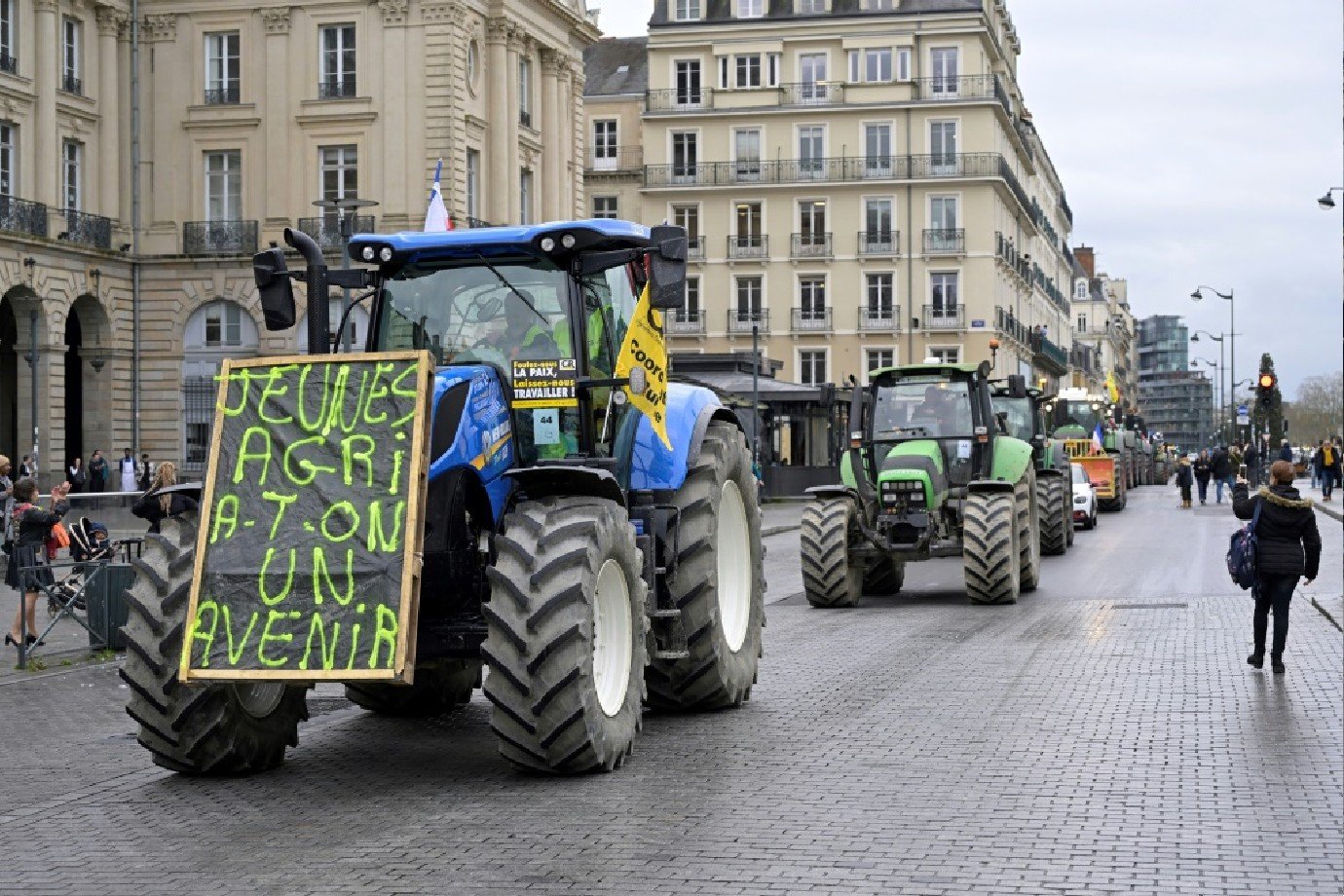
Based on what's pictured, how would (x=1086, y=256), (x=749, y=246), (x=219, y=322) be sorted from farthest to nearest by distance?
(x=1086, y=256) → (x=749, y=246) → (x=219, y=322)

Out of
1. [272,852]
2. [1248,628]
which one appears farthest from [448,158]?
[272,852]

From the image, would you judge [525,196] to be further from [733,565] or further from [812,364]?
[733,565]

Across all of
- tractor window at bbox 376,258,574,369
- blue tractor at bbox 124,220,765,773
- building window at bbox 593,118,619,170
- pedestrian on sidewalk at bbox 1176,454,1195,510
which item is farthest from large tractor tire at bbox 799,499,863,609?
building window at bbox 593,118,619,170

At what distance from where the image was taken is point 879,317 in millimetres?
86250

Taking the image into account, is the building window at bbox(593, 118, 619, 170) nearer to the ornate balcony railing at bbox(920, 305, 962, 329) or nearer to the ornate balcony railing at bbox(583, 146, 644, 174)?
the ornate balcony railing at bbox(583, 146, 644, 174)

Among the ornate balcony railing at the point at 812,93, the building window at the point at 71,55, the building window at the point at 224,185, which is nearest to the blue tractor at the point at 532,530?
the building window at the point at 71,55

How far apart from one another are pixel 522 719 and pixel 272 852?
5.48ft

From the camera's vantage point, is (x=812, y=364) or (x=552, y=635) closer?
(x=552, y=635)

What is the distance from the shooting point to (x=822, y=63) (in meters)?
87.6

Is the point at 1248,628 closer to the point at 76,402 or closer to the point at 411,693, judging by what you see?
the point at 411,693

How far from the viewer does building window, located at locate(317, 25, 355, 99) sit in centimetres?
5641

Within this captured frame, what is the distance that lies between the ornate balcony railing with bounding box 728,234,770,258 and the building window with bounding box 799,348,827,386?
16.2ft

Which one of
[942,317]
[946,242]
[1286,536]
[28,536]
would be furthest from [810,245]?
[1286,536]

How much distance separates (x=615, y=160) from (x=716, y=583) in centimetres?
8185
